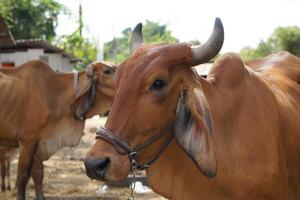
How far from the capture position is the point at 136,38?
3355mm

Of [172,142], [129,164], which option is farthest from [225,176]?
[129,164]

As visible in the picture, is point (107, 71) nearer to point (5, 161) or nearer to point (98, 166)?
point (5, 161)

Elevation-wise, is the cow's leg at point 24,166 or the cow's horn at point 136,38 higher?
the cow's horn at point 136,38

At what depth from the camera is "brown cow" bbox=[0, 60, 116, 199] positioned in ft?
21.7

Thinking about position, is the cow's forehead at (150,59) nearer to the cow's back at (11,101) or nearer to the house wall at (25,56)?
the cow's back at (11,101)

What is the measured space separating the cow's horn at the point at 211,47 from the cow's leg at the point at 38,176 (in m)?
4.37

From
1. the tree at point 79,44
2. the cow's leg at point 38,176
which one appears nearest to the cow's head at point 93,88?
the cow's leg at point 38,176

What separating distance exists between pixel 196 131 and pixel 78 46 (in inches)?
1090

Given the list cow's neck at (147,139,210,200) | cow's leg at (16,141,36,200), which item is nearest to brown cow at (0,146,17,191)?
cow's leg at (16,141,36,200)

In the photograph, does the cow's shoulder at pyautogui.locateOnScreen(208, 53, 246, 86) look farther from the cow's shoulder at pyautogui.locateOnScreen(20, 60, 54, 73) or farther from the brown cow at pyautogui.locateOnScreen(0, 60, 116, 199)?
the cow's shoulder at pyautogui.locateOnScreen(20, 60, 54, 73)

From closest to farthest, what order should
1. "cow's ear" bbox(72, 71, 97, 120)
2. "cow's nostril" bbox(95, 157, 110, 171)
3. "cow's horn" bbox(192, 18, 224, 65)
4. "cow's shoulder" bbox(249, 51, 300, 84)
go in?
1. "cow's nostril" bbox(95, 157, 110, 171)
2. "cow's horn" bbox(192, 18, 224, 65)
3. "cow's shoulder" bbox(249, 51, 300, 84)
4. "cow's ear" bbox(72, 71, 97, 120)

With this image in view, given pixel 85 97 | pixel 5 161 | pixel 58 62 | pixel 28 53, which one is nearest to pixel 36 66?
pixel 85 97

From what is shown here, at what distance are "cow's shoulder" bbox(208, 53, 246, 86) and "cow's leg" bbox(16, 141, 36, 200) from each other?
3888mm

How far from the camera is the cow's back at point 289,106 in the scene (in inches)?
132
